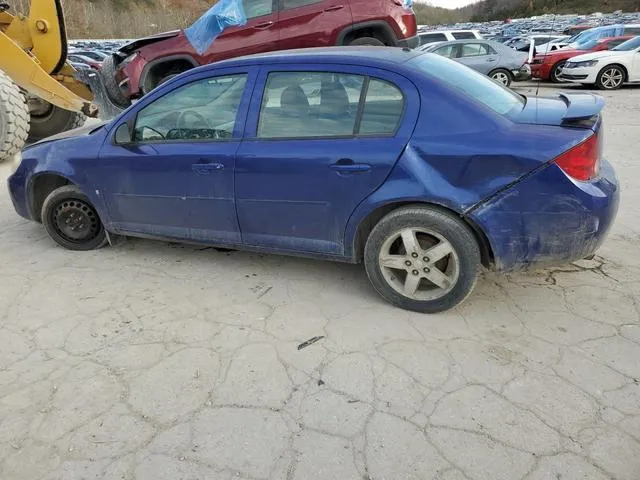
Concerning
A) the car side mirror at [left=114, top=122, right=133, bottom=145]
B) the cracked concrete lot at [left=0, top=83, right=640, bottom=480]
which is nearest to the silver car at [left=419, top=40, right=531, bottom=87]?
the cracked concrete lot at [left=0, top=83, right=640, bottom=480]

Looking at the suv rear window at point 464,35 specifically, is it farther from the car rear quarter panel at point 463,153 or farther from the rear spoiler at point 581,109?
the car rear quarter panel at point 463,153

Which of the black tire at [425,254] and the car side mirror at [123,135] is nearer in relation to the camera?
the black tire at [425,254]

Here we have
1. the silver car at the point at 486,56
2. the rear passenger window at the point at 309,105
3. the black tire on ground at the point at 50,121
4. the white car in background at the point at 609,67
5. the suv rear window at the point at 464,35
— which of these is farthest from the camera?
the suv rear window at the point at 464,35

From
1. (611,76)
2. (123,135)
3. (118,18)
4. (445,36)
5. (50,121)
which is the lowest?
(611,76)

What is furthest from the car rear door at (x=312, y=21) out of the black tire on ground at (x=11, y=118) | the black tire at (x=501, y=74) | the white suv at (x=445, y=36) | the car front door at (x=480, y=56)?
the white suv at (x=445, y=36)

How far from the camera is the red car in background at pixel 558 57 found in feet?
49.4

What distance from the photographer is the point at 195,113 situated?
11.1 ft

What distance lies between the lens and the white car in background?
13.4 metres

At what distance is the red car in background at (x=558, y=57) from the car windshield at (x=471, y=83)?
13.5 meters

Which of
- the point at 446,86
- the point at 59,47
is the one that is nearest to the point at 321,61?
the point at 446,86

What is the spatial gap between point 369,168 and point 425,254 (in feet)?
1.95

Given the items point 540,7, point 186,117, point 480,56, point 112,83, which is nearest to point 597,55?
point 480,56

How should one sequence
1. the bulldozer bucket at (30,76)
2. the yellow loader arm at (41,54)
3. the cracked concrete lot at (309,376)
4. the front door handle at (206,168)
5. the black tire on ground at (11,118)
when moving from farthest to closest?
1. the yellow loader arm at (41,54)
2. the bulldozer bucket at (30,76)
3. the black tire on ground at (11,118)
4. the front door handle at (206,168)
5. the cracked concrete lot at (309,376)

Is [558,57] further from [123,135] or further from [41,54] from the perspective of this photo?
[123,135]
